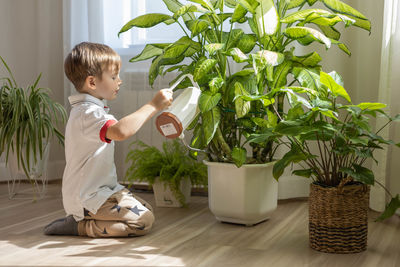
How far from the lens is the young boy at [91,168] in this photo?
6.10 ft

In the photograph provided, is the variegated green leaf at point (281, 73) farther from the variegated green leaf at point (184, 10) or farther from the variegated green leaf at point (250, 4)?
the variegated green leaf at point (184, 10)

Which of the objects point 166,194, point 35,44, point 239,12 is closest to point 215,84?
point 239,12

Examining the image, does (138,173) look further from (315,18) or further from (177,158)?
(315,18)

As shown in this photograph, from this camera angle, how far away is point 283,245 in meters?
1.74

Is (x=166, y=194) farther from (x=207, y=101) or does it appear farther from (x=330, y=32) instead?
(x=330, y=32)

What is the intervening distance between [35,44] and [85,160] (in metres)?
1.55

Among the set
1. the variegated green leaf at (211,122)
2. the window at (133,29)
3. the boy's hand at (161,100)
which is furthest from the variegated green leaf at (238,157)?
the window at (133,29)

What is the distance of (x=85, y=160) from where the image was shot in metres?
1.89

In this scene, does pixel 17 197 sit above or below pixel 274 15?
below

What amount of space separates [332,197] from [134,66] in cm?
157

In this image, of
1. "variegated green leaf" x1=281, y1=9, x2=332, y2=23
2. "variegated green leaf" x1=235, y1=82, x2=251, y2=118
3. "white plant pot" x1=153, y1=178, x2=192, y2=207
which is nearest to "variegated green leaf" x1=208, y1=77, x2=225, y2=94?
"variegated green leaf" x1=235, y1=82, x2=251, y2=118

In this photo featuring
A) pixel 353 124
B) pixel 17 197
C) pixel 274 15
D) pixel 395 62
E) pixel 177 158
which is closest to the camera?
pixel 353 124

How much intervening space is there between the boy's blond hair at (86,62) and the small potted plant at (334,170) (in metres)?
0.74

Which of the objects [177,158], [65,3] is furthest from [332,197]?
[65,3]
